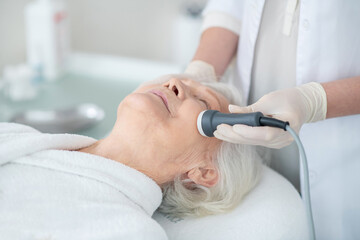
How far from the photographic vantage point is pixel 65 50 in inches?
92.2

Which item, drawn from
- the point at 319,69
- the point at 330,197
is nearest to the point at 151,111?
the point at 319,69

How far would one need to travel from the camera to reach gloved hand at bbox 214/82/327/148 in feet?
3.44

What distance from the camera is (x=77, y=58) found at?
244 centimetres

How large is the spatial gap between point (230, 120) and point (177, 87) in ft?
0.98

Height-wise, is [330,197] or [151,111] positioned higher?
[151,111]

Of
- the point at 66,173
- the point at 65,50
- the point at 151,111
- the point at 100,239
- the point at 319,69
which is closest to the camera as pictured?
the point at 100,239

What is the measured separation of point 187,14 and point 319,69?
6.18ft

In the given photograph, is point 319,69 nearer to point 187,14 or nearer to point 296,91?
point 296,91

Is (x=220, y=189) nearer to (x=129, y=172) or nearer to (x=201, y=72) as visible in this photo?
(x=129, y=172)

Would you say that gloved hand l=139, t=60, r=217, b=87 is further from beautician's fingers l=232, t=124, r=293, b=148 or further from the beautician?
beautician's fingers l=232, t=124, r=293, b=148

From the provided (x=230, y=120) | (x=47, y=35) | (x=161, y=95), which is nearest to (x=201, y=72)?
(x=161, y=95)

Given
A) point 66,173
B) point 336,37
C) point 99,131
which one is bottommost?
point 99,131

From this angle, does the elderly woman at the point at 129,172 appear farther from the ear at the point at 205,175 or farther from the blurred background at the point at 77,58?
the blurred background at the point at 77,58

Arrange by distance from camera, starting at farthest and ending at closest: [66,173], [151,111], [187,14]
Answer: [187,14] < [151,111] < [66,173]
